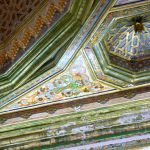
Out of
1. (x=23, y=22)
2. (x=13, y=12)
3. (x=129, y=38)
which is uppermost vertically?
(x=13, y=12)

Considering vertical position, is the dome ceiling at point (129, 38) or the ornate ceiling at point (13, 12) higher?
the ornate ceiling at point (13, 12)

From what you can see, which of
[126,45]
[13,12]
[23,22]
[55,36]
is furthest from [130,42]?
[13,12]

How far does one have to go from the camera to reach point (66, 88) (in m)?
7.32

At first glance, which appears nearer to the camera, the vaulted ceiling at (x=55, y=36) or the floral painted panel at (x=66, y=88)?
the vaulted ceiling at (x=55, y=36)

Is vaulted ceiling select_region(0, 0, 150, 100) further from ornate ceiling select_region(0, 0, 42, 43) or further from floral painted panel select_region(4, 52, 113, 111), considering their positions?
floral painted panel select_region(4, 52, 113, 111)

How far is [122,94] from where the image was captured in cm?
729

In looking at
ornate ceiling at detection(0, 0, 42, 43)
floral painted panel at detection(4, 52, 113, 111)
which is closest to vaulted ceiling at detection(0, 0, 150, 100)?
ornate ceiling at detection(0, 0, 42, 43)

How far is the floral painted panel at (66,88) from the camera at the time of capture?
7.13 meters

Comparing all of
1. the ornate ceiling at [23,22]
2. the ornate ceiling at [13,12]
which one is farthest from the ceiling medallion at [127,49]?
the ornate ceiling at [13,12]

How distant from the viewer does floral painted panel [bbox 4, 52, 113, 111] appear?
23.4 feet

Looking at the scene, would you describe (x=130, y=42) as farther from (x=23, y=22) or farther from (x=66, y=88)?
(x=23, y=22)

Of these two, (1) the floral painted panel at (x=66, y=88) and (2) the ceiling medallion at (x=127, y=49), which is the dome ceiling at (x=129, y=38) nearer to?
(2) the ceiling medallion at (x=127, y=49)

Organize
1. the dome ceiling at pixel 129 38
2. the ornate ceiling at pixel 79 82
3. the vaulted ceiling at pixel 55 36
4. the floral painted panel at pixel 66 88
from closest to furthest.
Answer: the vaulted ceiling at pixel 55 36, the ornate ceiling at pixel 79 82, the dome ceiling at pixel 129 38, the floral painted panel at pixel 66 88

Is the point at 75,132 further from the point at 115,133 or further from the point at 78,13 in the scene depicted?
the point at 78,13
